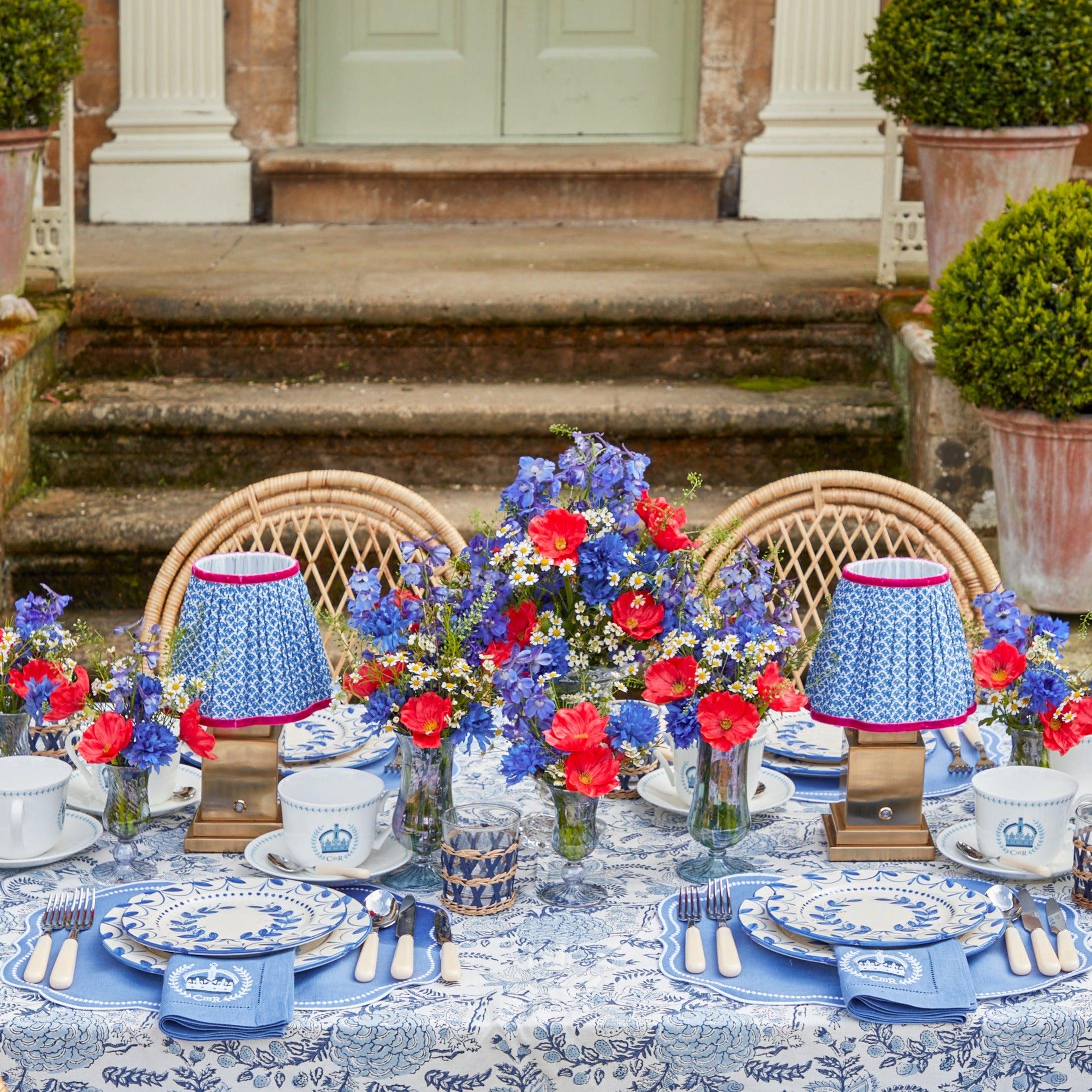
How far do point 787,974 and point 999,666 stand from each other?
1.66 feet

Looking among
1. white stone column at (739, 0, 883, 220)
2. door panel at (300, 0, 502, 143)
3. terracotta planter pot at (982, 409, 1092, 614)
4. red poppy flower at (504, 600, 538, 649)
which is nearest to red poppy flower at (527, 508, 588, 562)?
red poppy flower at (504, 600, 538, 649)

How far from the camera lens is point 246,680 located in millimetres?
1856

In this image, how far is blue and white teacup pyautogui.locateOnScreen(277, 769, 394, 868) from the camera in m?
1.80

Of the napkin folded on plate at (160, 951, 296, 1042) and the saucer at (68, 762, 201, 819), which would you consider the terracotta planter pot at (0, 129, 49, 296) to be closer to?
the saucer at (68, 762, 201, 819)

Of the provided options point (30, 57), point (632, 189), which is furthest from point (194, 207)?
point (30, 57)

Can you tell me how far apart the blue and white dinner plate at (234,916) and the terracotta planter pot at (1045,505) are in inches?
94.9

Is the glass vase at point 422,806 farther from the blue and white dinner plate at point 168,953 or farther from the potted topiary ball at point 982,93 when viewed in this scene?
the potted topiary ball at point 982,93

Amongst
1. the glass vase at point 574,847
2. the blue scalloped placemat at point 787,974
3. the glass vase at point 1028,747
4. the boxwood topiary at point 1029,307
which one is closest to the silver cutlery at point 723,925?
the blue scalloped placemat at point 787,974

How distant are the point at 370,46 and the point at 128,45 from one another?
0.85 m

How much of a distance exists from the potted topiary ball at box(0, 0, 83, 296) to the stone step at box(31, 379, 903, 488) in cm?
43

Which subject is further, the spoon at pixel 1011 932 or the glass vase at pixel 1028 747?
the glass vase at pixel 1028 747

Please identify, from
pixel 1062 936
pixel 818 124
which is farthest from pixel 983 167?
pixel 1062 936

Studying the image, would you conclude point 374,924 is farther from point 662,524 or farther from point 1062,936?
point 1062,936

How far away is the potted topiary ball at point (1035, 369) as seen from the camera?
3.53m
